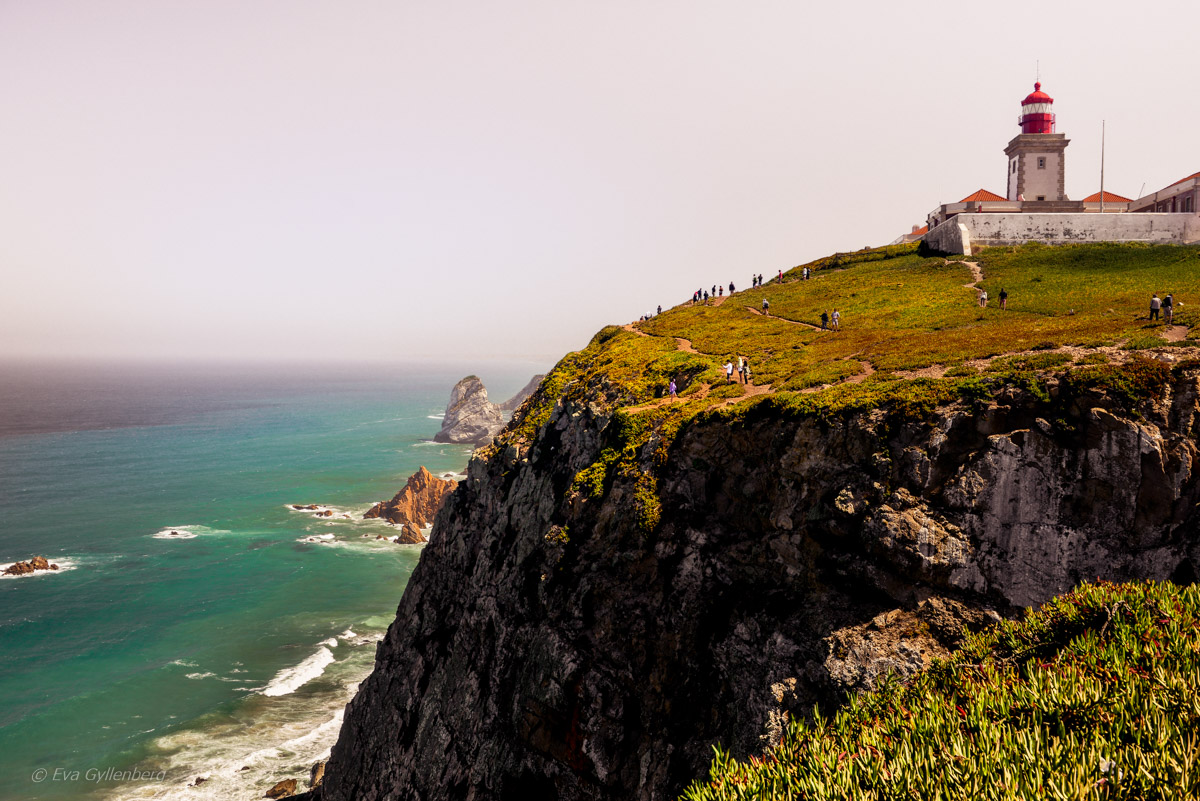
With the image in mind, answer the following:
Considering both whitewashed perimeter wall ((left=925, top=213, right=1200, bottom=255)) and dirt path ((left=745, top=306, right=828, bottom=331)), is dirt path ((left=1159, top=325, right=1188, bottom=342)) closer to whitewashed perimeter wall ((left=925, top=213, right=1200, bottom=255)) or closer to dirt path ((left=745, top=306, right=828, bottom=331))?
dirt path ((left=745, top=306, right=828, bottom=331))

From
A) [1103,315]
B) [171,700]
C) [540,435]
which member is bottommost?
[171,700]

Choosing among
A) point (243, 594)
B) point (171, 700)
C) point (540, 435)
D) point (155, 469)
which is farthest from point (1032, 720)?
point (155, 469)

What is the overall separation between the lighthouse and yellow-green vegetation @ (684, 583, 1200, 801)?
64.3 metres

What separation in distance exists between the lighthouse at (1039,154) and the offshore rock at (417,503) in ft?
265

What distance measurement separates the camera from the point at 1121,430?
21.0 metres

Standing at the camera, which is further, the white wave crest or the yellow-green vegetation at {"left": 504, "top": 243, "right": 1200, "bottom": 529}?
the white wave crest

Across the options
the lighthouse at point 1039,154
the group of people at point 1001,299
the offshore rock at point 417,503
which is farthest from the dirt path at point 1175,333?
the offshore rock at point 417,503

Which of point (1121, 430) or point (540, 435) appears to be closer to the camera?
point (1121, 430)

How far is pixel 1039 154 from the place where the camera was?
68375 mm

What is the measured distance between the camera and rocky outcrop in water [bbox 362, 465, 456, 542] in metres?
102

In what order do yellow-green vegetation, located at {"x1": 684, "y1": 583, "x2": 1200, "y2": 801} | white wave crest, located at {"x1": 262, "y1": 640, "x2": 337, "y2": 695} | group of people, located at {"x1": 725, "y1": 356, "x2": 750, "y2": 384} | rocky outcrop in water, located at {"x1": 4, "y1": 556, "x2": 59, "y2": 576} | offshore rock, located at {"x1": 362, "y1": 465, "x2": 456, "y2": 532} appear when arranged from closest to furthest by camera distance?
1. yellow-green vegetation, located at {"x1": 684, "y1": 583, "x2": 1200, "y2": 801}
2. group of people, located at {"x1": 725, "y1": 356, "x2": 750, "y2": 384}
3. white wave crest, located at {"x1": 262, "y1": 640, "x2": 337, "y2": 695}
4. rocky outcrop in water, located at {"x1": 4, "y1": 556, "x2": 59, "y2": 576}
5. offshore rock, located at {"x1": 362, "y1": 465, "x2": 456, "y2": 532}

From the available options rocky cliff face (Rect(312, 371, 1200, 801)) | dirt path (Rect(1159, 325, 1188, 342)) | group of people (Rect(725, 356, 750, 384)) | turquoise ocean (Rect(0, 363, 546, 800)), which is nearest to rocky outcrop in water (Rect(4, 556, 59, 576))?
turquoise ocean (Rect(0, 363, 546, 800))

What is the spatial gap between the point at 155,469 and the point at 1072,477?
165441 millimetres

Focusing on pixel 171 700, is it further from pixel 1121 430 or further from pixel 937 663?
pixel 1121 430
